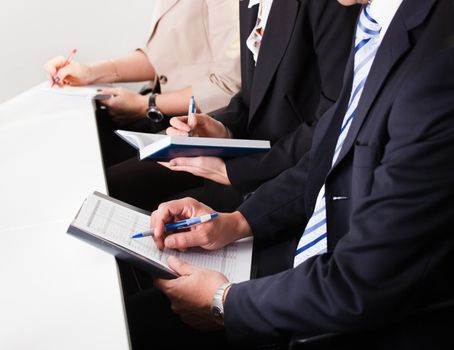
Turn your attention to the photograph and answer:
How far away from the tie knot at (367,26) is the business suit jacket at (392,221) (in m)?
0.13

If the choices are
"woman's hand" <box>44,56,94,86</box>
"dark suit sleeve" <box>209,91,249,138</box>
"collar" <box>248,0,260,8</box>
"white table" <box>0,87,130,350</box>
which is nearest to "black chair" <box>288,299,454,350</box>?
"white table" <box>0,87,130,350</box>

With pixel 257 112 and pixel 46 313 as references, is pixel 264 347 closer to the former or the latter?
pixel 46 313

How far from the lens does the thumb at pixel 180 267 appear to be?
105 centimetres

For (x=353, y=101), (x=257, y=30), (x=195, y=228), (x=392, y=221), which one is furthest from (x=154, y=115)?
(x=392, y=221)

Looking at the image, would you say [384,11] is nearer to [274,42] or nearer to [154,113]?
[274,42]

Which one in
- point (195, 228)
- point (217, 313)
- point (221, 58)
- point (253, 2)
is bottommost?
point (217, 313)

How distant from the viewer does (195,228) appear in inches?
43.8

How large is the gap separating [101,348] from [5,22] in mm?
2349

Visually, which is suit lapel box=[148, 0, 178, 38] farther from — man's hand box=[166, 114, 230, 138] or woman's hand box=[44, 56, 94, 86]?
man's hand box=[166, 114, 230, 138]

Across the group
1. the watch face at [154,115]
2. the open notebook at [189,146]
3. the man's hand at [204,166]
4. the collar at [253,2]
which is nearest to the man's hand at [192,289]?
the open notebook at [189,146]

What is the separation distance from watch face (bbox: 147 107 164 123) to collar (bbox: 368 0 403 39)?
1.20 meters

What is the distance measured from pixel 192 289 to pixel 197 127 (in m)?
0.65

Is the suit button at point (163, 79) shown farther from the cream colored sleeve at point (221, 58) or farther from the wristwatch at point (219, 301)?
the wristwatch at point (219, 301)

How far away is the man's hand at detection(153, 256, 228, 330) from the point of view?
3.37ft
